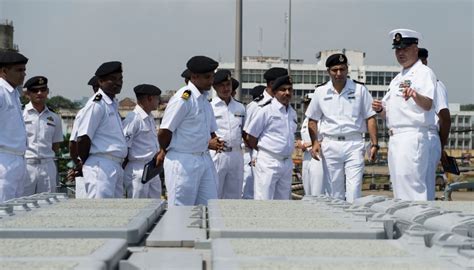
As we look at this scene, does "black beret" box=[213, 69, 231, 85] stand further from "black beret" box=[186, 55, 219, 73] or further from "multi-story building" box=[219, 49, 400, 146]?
"multi-story building" box=[219, 49, 400, 146]

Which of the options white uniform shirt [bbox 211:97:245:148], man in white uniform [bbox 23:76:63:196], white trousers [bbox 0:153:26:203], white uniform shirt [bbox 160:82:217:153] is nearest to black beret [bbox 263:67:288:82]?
white uniform shirt [bbox 211:97:245:148]

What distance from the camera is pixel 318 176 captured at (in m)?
9.34

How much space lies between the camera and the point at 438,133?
7.22 m

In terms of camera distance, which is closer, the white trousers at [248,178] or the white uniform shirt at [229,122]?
the white uniform shirt at [229,122]

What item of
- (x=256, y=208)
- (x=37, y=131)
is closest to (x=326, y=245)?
(x=256, y=208)

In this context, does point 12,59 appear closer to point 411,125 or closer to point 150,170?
point 150,170

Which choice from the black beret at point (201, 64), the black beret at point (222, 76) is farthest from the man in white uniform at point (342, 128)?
the black beret at point (222, 76)

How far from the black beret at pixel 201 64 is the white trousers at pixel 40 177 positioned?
112 inches

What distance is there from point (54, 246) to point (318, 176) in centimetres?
725

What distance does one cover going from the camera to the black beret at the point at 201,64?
7.50 m

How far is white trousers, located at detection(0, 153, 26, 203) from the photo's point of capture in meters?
6.82

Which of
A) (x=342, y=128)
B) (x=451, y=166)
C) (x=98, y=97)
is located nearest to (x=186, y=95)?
(x=98, y=97)

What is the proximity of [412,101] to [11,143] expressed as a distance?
360 centimetres

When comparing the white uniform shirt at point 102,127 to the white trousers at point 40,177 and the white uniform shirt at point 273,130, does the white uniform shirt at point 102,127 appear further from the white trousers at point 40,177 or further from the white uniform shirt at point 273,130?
the white uniform shirt at point 273,130
